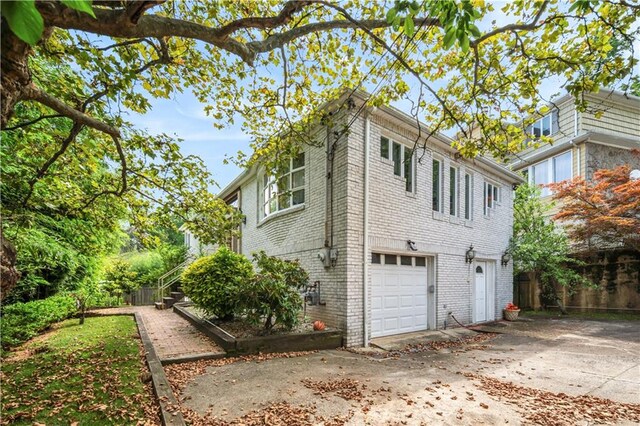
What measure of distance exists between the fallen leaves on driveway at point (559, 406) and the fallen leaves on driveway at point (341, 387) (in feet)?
6.23

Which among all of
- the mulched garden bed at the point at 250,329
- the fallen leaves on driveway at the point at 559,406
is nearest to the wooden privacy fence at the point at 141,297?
the mulched garden bed at the point at 250,329

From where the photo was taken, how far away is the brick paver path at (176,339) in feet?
20.9

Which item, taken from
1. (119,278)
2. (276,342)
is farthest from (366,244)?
(119,278)

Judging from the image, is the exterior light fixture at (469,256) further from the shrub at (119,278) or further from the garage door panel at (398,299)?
the shrub at (119,278)

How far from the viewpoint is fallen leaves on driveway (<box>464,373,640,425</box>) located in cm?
400

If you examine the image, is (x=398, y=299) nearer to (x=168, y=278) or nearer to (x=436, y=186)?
(x=436, y=186)

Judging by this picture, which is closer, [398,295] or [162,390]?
[162,390]

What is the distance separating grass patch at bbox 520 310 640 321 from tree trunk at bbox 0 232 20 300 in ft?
52.1

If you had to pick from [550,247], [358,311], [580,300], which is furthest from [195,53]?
[580,300]

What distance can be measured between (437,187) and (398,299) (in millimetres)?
3721

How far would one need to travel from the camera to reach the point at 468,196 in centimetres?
1161

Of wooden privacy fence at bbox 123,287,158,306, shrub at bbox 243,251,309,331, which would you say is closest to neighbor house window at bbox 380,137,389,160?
shrub at bbox 243,251,309,331

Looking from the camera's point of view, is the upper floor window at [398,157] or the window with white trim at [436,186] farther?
the window with white trim at [436,186]

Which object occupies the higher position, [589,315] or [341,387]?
[341,387]
